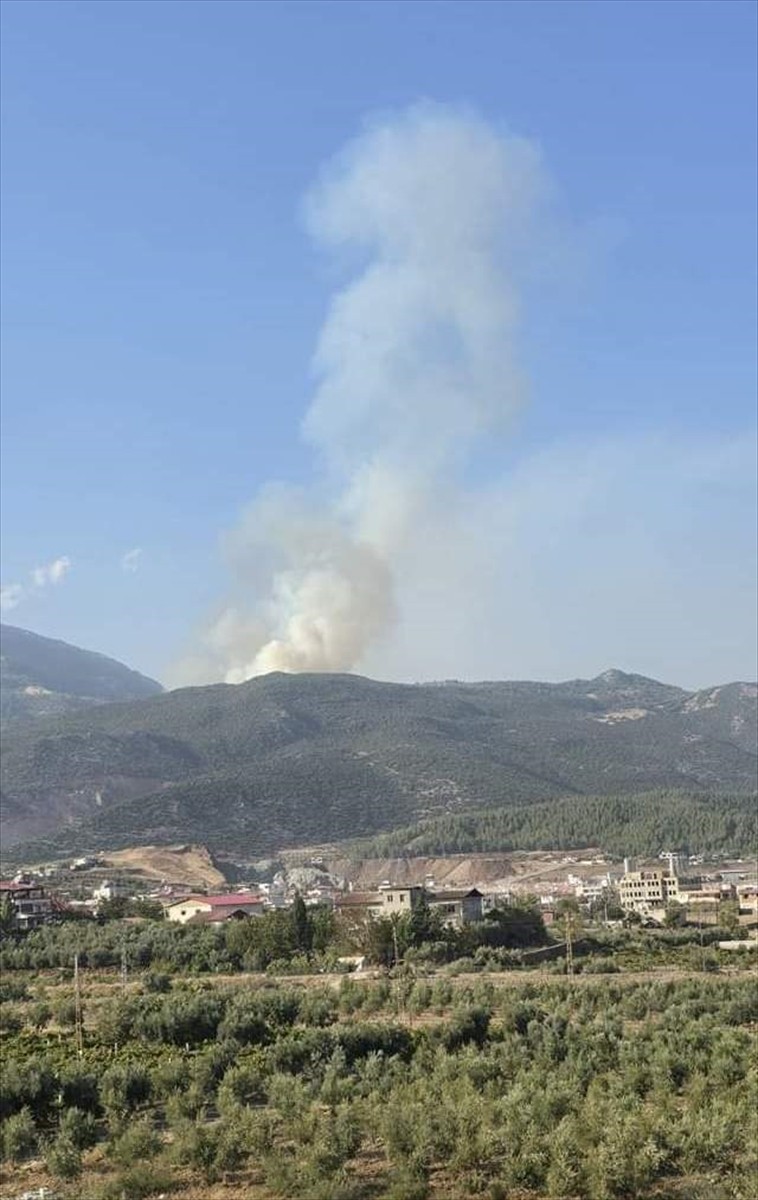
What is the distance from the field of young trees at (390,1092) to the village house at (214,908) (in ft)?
113

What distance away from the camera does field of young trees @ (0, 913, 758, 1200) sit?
19.1 meters

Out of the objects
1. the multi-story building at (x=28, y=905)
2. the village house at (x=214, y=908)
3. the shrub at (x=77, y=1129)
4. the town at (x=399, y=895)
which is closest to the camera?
the shrub at (x=77, y=1129)

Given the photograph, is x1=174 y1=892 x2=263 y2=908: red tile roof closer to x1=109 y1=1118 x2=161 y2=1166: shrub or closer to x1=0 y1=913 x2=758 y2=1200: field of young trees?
x1=0 y1=913 x2=758 y2=1200: field of young trees

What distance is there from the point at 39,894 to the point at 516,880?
57.1m

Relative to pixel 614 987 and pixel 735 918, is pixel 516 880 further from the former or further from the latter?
pixel 614 987

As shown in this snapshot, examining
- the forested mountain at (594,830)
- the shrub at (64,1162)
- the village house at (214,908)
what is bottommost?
the shrub at (64,1162)

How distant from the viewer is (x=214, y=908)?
8388 cm

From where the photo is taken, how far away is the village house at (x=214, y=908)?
261 ft

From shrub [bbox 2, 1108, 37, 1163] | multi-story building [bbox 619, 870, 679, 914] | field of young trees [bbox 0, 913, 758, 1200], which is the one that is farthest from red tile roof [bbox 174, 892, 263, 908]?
shrub [bbox 2, 1108, 37, 1163]

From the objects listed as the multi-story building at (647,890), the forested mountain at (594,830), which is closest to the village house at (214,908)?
the multi-story building at (647,890)

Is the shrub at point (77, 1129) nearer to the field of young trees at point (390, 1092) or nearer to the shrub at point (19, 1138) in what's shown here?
the field of young trees at point (390, 1092)

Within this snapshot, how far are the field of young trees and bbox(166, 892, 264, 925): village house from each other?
34364 millimetres

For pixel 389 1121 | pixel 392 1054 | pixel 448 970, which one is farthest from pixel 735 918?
pixel 389 1121

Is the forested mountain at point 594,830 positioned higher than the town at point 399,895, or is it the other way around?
the forested mountain at point 594,830
